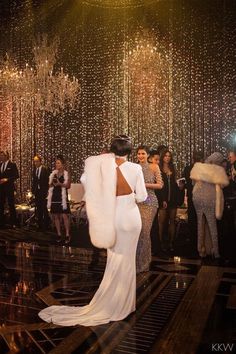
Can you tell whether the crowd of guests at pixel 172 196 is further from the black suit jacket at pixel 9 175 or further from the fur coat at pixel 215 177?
the black suit jacket at pixel 9 175

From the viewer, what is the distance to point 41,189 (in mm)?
8617

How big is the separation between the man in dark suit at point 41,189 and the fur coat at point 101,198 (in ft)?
17.3

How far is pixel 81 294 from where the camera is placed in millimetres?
4277

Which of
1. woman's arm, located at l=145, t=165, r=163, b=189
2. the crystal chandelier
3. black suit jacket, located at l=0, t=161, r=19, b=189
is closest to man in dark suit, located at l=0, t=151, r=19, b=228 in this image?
black suit jacket, located at l=0, t=161, r=19, b=189

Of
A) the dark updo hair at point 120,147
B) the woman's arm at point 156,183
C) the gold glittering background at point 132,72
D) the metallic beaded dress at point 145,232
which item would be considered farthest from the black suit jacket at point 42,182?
the dark updo hair at point 120,147

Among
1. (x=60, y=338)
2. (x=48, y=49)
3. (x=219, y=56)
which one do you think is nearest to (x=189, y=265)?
(x=60, y=338)

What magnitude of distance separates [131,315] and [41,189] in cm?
536

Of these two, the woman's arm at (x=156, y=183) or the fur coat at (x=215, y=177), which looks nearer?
the woman's arm at (x=156, y=183)

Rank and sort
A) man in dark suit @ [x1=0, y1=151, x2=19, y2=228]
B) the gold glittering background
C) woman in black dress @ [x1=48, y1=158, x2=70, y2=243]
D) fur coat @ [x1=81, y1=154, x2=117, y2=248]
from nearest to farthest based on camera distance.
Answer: fur coat @ [x1=81, y1=154, x2=117, y2=248]
woman in black dress @ [x1=48, y1=158, x2=70, y2=243]
man in dark suit @ [x1=0, y1=151, x2=19, y2=228]
the gold glittering background

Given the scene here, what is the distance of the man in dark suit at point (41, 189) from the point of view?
8.60 metres

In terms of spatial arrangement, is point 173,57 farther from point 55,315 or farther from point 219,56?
point 55,315

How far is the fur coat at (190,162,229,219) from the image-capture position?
5.80 m

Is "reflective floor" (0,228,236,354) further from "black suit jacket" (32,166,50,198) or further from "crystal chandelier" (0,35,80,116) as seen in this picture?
"crystal chandelier" (0,35,80,116)

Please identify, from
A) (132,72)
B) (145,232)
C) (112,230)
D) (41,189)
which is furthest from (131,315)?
(132,72)
